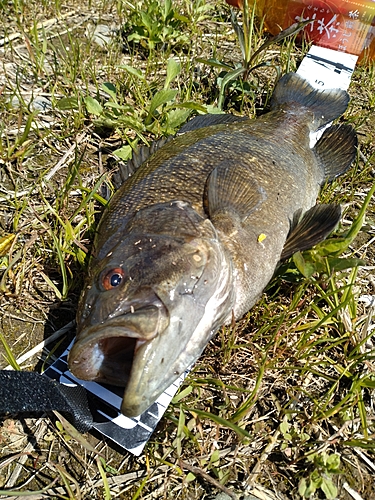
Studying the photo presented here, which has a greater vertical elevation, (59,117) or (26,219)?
(59,117)

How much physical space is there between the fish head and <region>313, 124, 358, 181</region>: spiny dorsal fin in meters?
1.71

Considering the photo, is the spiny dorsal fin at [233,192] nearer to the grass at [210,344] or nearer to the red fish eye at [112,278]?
the grass at [210,344]

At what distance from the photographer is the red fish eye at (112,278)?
220cm

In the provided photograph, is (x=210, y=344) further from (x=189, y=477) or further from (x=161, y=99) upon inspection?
(x=161, y=99)

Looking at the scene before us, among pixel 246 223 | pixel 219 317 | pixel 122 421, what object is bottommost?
pixel 122 421

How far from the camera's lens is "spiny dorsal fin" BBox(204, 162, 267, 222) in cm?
271

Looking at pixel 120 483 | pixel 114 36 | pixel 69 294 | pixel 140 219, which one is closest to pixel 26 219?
pixel 69 294

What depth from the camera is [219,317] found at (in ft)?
8.04

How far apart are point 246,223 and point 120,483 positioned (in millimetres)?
1447

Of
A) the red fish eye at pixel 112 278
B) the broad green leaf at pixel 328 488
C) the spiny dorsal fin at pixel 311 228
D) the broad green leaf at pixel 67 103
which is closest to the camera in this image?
the red fish eye at pixel 112 278

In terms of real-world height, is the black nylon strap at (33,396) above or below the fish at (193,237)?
below

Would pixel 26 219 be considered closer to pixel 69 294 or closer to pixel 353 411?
pixel 69 294

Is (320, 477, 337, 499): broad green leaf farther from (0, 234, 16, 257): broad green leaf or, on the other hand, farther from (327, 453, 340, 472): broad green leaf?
(0, 234, 16, 257): broad green leaf

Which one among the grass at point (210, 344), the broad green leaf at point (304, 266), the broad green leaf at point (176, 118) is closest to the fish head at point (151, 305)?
the grass at point (210, 344)
